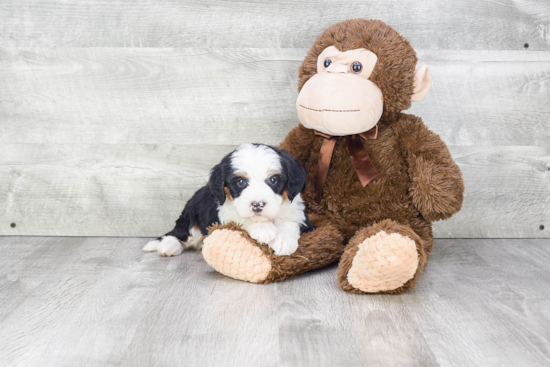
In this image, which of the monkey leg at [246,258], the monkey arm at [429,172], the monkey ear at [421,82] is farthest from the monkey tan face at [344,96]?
the monkey leg at [246,258]

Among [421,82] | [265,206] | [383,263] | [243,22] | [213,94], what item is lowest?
[383,263]

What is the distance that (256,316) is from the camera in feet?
4.88

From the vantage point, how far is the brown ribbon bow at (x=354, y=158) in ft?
6.31

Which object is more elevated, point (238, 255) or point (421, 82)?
point (421, 82)

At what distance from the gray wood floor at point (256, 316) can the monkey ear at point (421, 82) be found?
0.63 metres

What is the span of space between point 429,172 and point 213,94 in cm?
102

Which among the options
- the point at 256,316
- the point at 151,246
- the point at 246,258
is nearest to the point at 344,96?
the point at 246,258

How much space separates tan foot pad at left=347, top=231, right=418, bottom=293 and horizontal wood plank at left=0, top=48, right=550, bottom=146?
90 cm

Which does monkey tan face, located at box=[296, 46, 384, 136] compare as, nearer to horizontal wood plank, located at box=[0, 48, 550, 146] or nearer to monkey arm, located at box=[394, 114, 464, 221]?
monkey arm, located at box=[394, 114, 464, 221]

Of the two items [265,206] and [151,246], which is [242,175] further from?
[151,246]

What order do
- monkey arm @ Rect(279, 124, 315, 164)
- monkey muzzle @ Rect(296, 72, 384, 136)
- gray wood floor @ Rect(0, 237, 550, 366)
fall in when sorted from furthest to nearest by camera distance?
monkey arm @ Rect(279, 124, 315, 164), monkey muzzle @ Rect(296, 72, 384, 136), gray wood floor @ Rect(0, 237, 550, 366)

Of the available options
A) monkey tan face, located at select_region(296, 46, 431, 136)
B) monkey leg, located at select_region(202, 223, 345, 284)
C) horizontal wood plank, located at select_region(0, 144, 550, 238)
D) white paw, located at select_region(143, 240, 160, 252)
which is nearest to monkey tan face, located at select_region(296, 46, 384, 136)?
monkey tan face, located at select_region(296, 46, 431, 136)

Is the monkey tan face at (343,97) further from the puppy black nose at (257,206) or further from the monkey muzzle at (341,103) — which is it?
the puppy black nose at (257,206)

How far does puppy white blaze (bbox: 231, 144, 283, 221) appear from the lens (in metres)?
1.67
